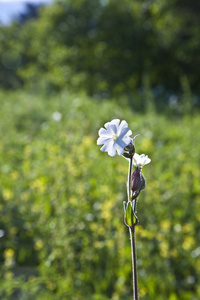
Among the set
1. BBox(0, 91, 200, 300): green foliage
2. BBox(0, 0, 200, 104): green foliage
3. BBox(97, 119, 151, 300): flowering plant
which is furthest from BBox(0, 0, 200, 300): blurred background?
BBox(0, 0, 200, 104): green foliage

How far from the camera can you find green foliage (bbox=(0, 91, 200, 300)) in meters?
2.34

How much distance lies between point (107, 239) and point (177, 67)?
9.41m

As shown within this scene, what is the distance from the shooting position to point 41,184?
3.19m

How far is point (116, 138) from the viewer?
912 mm

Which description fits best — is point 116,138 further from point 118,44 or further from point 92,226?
point 118,44

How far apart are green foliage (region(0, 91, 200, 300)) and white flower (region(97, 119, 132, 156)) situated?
4.24ft

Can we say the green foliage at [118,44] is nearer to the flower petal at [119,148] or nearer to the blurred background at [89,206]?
the blurred background at [89,206]

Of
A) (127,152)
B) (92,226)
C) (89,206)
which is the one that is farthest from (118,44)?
(127,152)

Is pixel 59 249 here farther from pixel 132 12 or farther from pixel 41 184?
pixel 132 12

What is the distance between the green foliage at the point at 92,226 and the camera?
Result: 2.34 m

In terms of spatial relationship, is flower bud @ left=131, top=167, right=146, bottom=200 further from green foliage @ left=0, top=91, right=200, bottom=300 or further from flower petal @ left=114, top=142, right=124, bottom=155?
green foliage @ left=0, top=91, right=200, bottom=300

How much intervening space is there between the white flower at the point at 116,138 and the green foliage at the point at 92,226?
1293 mm

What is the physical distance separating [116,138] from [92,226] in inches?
72.3

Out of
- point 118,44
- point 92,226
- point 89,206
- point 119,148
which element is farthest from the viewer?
point 118,44
